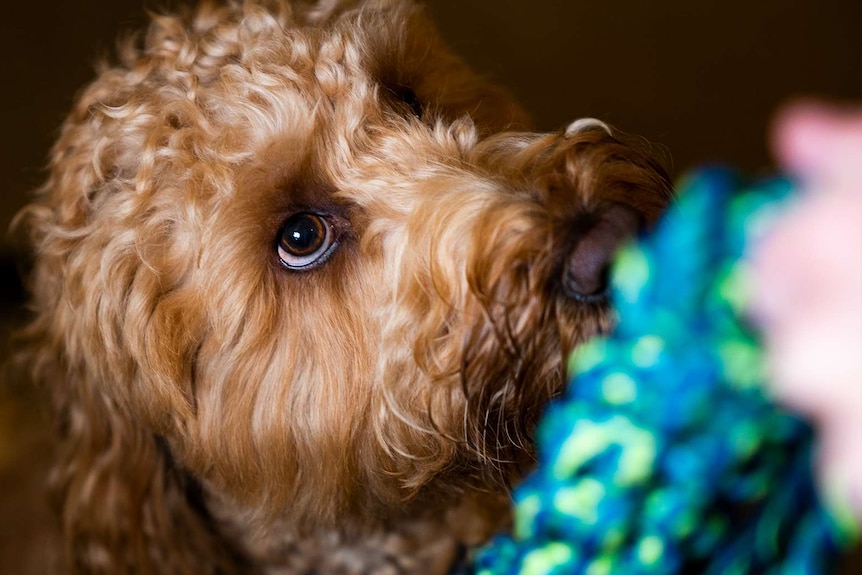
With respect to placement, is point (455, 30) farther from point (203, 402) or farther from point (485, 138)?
point (203, 402)

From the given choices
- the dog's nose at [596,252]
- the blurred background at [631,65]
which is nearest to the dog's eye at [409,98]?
the dog's nose at [596,252]

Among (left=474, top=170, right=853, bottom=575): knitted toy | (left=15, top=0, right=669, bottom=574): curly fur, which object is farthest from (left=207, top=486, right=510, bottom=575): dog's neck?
(left=474, top=170, right=853, bottom=575): knitted toy

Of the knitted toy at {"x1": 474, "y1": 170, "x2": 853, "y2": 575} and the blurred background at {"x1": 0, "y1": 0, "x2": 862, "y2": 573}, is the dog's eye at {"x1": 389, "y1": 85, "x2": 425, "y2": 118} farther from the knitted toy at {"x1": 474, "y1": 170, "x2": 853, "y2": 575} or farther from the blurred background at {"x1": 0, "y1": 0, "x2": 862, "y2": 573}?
the blurred background at {"x1": 0, "y1": 0, "x2": 862, "y2": 573}

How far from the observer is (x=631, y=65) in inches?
106

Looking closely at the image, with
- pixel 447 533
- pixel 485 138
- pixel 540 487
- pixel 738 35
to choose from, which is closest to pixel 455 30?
pixel 738 35

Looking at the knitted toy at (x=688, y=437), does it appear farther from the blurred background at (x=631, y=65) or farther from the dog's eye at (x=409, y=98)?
the blurred background at (x=631, y=65)

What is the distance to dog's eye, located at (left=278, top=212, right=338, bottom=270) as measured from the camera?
111 centimetres

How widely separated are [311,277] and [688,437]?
635 millimetres

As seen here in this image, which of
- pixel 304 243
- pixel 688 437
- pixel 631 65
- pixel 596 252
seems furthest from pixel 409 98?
pixel 631 65

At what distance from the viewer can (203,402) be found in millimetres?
1132

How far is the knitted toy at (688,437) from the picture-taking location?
538 millimetres

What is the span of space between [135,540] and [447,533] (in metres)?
0.45

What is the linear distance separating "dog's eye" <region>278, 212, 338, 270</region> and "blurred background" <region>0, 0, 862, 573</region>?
1426mm

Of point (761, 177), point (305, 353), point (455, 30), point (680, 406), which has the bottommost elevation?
point (305, 353)
